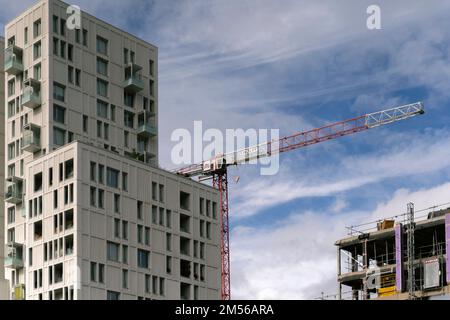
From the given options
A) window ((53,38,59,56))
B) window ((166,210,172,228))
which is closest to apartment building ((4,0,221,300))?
window ((166,210,172,228))

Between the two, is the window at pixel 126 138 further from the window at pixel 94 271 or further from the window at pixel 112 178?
the window at pixel 94 271

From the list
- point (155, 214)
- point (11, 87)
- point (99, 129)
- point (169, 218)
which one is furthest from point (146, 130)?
point (11, 87)

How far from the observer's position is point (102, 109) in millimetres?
156375

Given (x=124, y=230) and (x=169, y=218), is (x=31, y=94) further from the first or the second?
(x=169, y=218)

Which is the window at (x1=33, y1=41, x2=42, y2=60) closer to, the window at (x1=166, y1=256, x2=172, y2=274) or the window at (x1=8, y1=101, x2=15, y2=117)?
the window at (x1=8, y1=101, x2=15, y2=117)

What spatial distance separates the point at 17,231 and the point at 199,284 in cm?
2700

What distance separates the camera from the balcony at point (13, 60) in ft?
504

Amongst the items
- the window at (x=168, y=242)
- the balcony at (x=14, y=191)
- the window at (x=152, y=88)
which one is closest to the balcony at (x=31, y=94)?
the balcony at (x=14, y=191)

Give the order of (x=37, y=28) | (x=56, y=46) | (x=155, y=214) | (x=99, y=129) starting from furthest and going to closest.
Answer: (x=99, y=129) → (x=37, y=28) → (x=56, y=46) → (x=155, y=214)

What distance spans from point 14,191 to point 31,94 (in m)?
14.1

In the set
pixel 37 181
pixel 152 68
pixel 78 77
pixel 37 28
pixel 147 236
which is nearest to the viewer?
pixel 37 181
